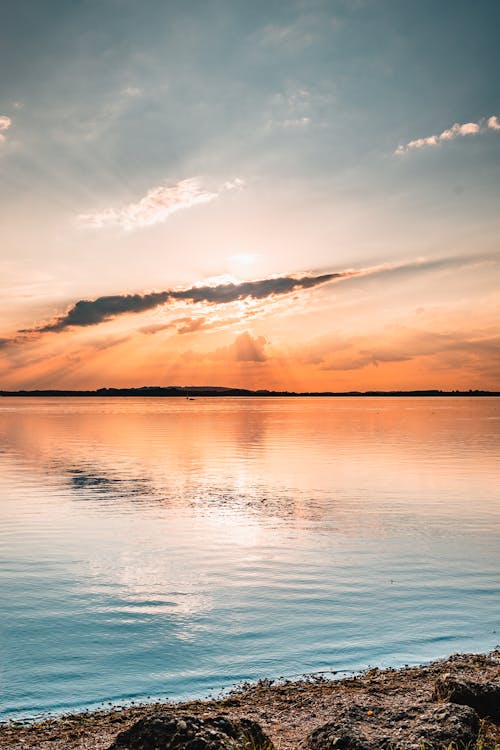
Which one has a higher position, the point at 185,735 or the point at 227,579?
the point at 185,735

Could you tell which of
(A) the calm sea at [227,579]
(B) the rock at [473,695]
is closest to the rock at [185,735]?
(B) the rock at [473,695]

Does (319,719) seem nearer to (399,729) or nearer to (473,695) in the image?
(399,729)

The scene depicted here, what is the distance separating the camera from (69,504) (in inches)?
1243

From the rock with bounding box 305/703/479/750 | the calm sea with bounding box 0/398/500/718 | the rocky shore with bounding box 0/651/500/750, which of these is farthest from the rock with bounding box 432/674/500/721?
the calm sea with bounding box 0/398/500/718

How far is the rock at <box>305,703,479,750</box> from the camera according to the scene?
7.99 m

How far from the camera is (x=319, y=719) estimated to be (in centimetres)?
984

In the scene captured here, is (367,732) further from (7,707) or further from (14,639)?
(14,639)

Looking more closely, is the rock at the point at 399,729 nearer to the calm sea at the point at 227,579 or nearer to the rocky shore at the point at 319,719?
the rocky shore at the point at 319,719

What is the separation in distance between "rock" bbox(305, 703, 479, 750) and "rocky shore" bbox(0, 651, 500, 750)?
13mm

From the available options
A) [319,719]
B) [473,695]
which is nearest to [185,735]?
[319,719]

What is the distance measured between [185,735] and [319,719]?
295 cm

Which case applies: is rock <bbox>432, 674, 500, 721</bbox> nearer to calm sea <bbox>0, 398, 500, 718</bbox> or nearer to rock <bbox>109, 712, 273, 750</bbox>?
calm sea <bbox>0, 398, 500, 718</bbox>

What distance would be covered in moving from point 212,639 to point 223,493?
2156cm

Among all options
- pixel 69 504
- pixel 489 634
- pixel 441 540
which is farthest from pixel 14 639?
pixel 69 504
